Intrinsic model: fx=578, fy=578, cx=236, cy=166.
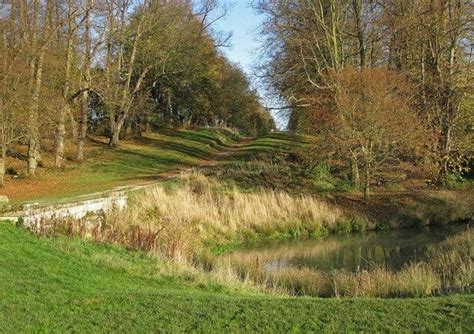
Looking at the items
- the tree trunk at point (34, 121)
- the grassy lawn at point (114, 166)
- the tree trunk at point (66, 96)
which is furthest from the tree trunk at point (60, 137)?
the tree trunk at point (34, 121)

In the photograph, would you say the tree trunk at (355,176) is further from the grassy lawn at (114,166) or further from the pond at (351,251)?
the grassy lawn at (114,166)

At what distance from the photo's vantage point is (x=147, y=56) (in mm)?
41094

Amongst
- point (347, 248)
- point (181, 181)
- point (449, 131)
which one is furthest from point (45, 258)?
point (449, 131)

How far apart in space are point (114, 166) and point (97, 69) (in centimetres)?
1053

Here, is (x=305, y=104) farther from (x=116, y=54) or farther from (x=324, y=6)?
(x=116, y=54)

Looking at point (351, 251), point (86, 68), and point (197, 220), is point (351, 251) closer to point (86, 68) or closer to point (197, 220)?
point (197, 220)

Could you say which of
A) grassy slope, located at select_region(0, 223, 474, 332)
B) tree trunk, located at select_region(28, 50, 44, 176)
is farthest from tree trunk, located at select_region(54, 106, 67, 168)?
grassy slope, located at select_region(0, 223, 474, 332)

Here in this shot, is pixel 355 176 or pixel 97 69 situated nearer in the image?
pixel 355 176

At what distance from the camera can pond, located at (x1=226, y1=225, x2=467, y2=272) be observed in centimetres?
1598

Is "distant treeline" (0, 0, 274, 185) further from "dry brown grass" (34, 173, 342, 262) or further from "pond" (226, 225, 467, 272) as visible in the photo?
"pond" (226, 225, 467, 272)

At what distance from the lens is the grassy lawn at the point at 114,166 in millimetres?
22609

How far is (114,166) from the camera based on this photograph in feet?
104

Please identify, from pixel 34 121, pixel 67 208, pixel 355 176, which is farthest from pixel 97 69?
pixel 67 208

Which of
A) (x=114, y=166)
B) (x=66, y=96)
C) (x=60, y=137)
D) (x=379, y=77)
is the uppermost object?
(x=379, y=77)
